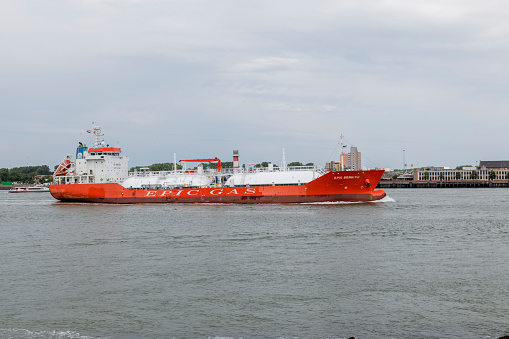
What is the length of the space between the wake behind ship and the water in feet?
52.7

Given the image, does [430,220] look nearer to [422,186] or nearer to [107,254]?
[107,254]

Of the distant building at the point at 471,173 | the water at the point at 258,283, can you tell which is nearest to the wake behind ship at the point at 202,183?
the water at the point at 258,283

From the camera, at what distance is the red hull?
45.8m

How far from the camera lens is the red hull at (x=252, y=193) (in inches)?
1801

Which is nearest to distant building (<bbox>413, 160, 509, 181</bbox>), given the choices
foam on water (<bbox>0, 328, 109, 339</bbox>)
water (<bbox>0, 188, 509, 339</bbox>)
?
water (<bbox>0, 188, 509, 339</bbox>)

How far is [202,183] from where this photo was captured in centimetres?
5338

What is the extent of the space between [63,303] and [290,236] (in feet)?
48.1

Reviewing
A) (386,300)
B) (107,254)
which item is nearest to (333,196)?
(107,254)

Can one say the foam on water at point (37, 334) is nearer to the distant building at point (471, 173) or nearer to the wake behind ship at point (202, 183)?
the wake behind ship at point (202, 183)

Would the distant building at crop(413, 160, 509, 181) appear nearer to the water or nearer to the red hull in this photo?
the red hull

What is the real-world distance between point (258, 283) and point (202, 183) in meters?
37.9

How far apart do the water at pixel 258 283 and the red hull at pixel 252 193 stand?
15672 mm

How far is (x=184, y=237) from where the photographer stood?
26.9 m

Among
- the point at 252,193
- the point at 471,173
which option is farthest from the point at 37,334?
the point at 471,173
